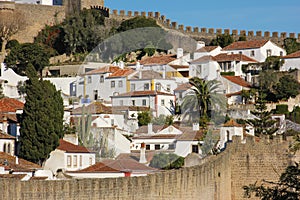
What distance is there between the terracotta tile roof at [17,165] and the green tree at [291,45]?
1410 inches

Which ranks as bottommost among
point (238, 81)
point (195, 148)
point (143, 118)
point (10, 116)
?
point (195, 148)

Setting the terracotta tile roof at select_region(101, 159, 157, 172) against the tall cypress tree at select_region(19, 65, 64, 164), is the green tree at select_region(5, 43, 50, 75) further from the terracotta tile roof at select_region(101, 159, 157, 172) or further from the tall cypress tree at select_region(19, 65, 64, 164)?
the terracotta tile roof at select_region(101, 159, 157, 172)

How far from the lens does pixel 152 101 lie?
192ft

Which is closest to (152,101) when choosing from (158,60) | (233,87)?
(233,87)

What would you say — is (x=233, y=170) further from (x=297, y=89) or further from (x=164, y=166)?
(x=297, y=89)

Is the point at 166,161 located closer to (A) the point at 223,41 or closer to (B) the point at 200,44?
(B) the point at 200,44

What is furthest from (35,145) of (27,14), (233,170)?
(27,14)

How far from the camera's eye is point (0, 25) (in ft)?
245

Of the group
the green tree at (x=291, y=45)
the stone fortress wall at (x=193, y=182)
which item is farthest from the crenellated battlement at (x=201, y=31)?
the stone fortress wall at (x=193, y=182)

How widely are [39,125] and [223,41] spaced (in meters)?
33.5

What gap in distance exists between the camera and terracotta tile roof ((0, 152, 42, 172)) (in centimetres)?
3680

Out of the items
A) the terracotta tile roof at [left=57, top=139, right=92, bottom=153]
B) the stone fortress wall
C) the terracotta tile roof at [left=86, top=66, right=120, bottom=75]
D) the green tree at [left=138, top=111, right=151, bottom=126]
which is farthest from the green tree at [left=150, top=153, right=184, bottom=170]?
the terracotta tile roof at [left=86, top=66, right=120, bottom=75]

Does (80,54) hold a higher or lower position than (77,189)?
higher

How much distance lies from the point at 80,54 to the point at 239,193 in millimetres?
38969
